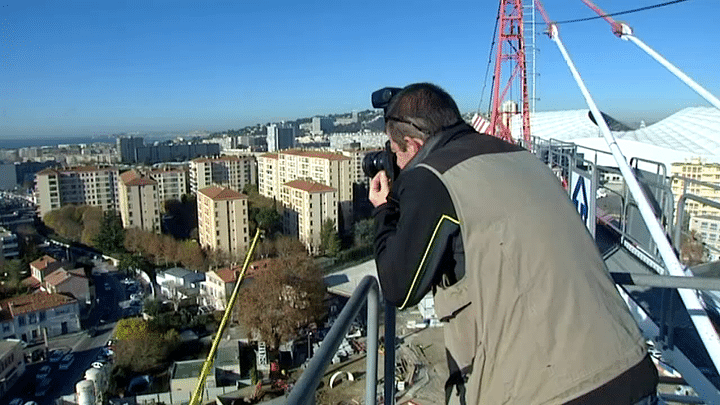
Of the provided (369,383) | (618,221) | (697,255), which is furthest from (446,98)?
(618,221)

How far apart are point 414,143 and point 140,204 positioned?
18971 mm

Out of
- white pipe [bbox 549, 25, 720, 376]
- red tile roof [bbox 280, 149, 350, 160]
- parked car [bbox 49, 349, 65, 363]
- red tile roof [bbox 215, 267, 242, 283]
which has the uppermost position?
white pipe [bbox 549, 25, 720, 376]

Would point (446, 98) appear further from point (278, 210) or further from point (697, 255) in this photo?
point (278, 210)

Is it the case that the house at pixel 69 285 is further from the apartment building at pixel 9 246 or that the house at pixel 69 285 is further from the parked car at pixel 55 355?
the apartment building at pixel 9 246

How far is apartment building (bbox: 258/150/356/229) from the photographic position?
1797 centimetres

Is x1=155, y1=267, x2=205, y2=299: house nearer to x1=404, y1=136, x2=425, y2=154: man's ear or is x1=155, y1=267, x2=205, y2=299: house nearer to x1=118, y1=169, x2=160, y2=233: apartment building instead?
x1=118, y1=169, x2=160, y2=233: apartment building

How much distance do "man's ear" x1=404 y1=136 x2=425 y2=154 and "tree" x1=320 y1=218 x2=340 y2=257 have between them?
1468 cm

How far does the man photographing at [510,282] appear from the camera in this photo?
0.53 metres

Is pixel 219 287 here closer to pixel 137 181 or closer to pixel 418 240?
pixel 137 181

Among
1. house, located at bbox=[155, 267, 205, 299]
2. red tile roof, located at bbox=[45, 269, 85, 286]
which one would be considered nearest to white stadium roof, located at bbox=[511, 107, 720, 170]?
house, located at bbox=[155, 267, 205, 299]

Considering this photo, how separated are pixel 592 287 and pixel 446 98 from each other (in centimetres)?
29

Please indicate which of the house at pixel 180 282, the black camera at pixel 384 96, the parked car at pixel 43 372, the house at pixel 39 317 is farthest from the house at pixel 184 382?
the black camera at pixel 384 96

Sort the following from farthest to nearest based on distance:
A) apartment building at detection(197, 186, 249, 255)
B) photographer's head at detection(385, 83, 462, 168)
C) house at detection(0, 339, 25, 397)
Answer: apartment building at detection(197, 186, 249, 255) → house at detection(0, 339, 25, 397) → photographer's head at detection(385, 83, 462, 168)

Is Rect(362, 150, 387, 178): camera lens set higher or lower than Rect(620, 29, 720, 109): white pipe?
lower
